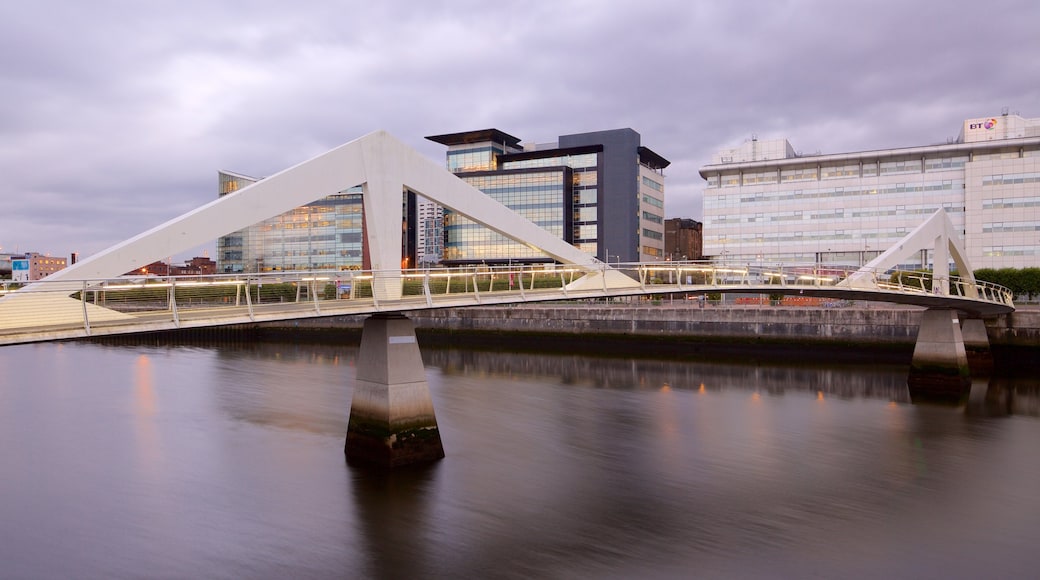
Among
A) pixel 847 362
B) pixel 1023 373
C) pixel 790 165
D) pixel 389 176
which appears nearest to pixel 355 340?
pixel 847 362

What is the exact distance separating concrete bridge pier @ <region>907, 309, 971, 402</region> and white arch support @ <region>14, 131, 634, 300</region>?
66.3ft

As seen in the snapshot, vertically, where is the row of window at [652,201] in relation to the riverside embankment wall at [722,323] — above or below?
above

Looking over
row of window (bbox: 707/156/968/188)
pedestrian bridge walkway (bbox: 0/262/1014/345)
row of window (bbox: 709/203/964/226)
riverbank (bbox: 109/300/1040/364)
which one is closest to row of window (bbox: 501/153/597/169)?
row of window (bbox: 707/156/968/188)

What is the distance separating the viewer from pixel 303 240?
11400 cm

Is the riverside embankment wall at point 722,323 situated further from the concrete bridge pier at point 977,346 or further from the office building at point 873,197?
the office building at point 873,197

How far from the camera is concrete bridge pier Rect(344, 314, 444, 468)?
678 inches

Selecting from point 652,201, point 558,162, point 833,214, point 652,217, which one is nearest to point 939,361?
point 833,214

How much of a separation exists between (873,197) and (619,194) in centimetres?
3272

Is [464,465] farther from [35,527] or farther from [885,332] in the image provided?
[885,332]

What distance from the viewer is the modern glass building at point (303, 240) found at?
363ft

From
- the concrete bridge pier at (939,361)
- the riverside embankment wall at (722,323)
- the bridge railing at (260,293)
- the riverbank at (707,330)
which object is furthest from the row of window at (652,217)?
the bridge railing at (260,293)

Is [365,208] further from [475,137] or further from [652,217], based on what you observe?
[652,217]

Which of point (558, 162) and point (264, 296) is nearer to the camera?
point (264, 296)

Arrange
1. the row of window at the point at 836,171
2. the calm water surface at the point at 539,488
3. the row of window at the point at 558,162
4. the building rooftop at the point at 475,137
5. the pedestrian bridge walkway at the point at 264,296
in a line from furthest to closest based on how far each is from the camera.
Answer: the building rooftop at the point at 475,137
the row of window at the point at 558,162
the row of window at the point at 836,171
the calm water surface at the point at 539,488
the pedestrian bridge walkway at the point at 264,296
